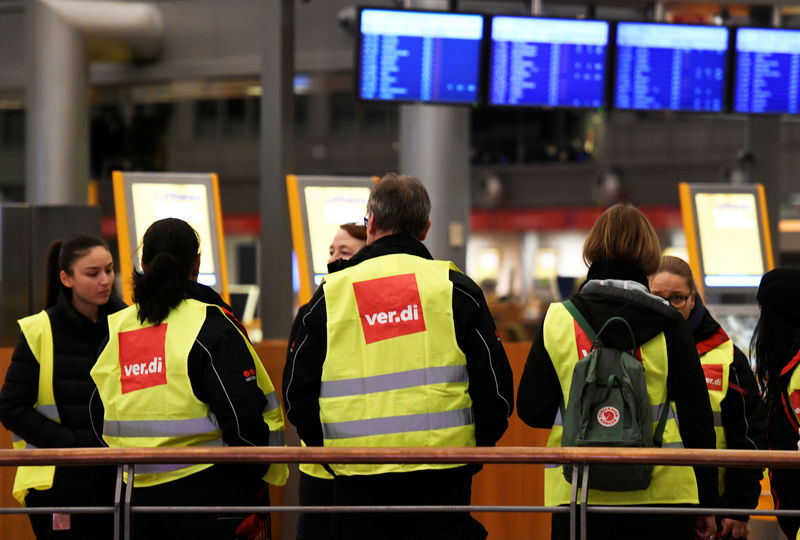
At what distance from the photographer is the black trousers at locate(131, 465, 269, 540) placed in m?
2.70

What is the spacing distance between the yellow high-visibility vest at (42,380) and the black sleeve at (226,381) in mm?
758

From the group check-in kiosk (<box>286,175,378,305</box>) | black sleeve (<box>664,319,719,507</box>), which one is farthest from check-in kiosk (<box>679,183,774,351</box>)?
black sleeve (<box>664,319,719,507</box>)

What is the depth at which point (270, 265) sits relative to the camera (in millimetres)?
6445

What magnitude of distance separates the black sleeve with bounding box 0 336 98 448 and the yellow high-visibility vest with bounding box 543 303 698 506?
1.46 meters

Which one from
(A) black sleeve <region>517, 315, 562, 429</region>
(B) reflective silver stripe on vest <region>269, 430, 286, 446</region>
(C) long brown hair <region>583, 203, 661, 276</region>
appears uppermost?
(C) long brown hair <region>583, 203, 661, 276</region>

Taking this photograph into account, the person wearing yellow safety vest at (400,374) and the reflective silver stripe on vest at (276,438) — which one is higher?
the person wearing yellow safety vest at (400,374)

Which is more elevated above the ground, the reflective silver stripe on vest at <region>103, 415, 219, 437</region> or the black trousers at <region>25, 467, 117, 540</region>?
the reflective silver stripe on vest at <region>103, 415, 219, 437</region>

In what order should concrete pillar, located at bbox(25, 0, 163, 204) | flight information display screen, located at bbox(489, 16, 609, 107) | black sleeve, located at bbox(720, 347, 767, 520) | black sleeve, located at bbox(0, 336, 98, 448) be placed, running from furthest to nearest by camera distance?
concrete pillar, located at bbox(25, 0, 163, 204)
flight information display screen, located at bbox(489, 16, 609, 107)
black sleeve, located at bbox(0, 336, 98, 448)
black sleeve, located at bbox(720, 347, 767, 520)

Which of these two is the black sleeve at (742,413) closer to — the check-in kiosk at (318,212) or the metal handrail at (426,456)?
the metal handrail at (426,456)

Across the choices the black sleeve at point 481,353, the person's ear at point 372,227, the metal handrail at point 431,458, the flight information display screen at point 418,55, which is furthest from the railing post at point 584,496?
the flight information display screen at point 418,55

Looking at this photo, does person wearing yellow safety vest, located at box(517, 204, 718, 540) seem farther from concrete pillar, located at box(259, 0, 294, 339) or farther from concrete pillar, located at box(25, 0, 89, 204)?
concrete pillar, located at box(25, 0, 89, 204)

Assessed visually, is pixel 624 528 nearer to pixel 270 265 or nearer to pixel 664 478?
pixel 664 478

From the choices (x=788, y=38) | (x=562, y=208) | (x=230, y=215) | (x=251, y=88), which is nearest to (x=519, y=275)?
(x=562, y=208)

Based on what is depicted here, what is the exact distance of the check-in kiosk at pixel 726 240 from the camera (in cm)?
638
